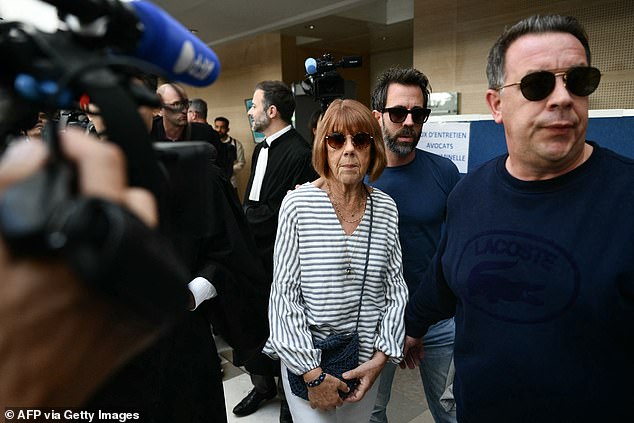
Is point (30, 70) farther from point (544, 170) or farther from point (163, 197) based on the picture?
point (544, 170)

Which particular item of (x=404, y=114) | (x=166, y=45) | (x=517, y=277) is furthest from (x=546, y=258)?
(x=404, y=114)

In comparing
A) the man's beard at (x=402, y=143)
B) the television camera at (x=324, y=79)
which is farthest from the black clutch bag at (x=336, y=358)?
the television camera at (x=324, y=79)

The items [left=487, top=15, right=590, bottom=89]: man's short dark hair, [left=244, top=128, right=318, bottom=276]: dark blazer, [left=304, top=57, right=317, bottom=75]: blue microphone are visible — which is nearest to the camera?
[left=487, top=15, right=590, bottom=89]: man's short dark hair

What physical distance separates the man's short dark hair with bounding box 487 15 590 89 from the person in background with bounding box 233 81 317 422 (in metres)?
1.54

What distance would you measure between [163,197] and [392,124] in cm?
162

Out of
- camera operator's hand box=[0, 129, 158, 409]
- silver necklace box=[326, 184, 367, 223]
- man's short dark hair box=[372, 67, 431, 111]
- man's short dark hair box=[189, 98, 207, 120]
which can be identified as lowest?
silver necklace box=[326, 184, 367, 223]

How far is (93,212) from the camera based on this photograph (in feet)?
0.99

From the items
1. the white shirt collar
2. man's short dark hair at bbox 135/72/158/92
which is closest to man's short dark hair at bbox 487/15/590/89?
man's short dark hair at bbox 135/72/158/92

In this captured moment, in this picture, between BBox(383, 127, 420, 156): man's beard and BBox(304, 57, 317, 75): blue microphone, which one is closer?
BBox(383, 127, 420, 156): man's beard

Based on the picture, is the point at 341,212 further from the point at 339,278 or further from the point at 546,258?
the point at 546,258

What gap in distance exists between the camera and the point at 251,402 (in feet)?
8.10

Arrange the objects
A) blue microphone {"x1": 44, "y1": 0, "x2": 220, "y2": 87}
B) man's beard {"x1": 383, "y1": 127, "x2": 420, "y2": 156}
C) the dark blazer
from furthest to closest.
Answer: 1. the dark blazer
2. man's beard {"x1": 383, "y1": 127, "x2": 420, "y2": 156}
3. blue microphone {"x1": 44, "y1": 0, "x2": 220, "y2": 87}

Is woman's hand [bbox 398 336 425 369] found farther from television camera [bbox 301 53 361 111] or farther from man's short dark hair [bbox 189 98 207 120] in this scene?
man's short dark hair [bbox 189 98 207 120]

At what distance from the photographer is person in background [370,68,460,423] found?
171 cm
